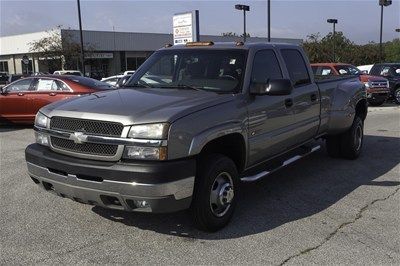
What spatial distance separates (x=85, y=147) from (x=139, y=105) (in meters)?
0.63

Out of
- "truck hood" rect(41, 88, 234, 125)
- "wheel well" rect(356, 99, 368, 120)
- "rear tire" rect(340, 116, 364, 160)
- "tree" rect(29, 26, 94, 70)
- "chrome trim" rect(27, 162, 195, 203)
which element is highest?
"tree" rect(29, 26, 94, 70)

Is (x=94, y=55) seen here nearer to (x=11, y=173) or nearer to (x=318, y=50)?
(x=318, y=50)

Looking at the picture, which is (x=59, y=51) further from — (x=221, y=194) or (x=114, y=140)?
(x=114, y=140)

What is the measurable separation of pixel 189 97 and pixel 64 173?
1399 mm

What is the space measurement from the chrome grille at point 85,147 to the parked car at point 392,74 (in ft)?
60.9

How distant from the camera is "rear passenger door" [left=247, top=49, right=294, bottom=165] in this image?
5.28m

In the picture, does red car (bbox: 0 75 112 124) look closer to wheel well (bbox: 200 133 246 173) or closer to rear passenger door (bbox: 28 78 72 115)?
rear passenger door (bbox: 28 78 72 115)

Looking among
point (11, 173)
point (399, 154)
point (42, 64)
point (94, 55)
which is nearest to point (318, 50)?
point (94, 55)

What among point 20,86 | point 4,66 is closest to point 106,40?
point 4,66

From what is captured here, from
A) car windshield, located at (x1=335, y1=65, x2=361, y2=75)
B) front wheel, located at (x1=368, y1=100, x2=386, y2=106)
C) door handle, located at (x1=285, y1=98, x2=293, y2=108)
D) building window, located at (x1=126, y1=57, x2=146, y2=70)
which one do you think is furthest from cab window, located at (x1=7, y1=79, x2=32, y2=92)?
building window, located at (x1=126, y1=57, x2=146, y2=70)

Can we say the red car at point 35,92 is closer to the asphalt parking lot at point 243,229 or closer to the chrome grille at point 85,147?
the asphalt parking lot at point 243,229

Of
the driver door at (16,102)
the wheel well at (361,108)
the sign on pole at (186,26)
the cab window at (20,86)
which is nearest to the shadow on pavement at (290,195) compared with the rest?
the wheel well at (361,108)

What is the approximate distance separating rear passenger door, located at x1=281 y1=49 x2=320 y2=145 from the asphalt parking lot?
2.48 feet

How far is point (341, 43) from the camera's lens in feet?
184
